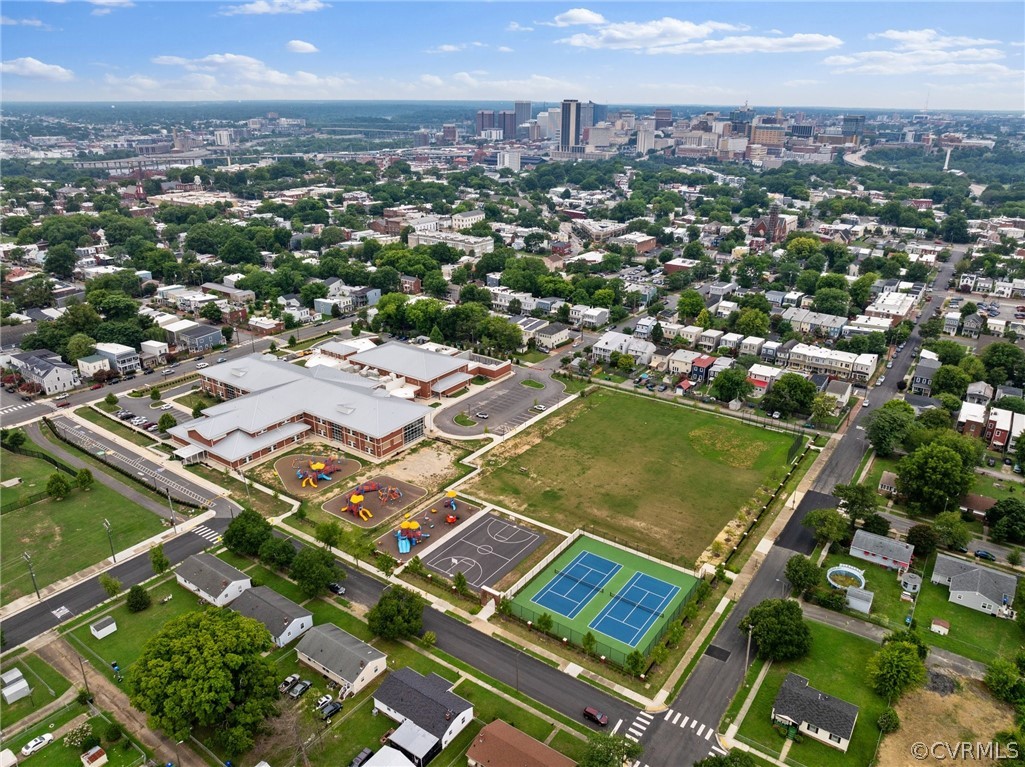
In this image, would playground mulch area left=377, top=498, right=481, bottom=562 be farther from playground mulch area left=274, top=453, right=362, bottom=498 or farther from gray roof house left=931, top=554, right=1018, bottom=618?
gray roof house left=931, top=554, right=1018, bottom=618

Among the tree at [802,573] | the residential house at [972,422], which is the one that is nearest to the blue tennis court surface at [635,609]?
the tree at [802,573]

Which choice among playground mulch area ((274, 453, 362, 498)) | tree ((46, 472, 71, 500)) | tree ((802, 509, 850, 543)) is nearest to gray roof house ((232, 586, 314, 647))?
playground mulch area ((274, 453, 362, 498))

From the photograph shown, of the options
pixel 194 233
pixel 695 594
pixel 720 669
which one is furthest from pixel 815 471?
pixel 194 233

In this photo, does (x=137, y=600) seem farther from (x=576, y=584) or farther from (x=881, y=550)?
(x=881, y=550)

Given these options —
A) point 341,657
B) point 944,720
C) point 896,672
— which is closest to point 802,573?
point 896,672

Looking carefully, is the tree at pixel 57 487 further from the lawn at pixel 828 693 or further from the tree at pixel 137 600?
the lawn at pixel 828 693

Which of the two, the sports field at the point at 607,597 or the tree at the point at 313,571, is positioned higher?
the tree at the point at 313,571
